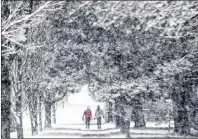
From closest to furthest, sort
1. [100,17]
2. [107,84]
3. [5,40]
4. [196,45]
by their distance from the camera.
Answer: [5,40], [100,17], [196,45], [107,84]

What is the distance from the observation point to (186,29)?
1146cm

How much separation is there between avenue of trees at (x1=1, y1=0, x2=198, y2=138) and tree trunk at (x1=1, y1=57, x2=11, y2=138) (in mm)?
25

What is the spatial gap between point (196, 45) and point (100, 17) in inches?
122

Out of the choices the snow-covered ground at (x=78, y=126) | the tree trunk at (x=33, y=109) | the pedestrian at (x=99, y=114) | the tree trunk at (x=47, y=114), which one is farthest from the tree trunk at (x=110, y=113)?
the tree trunk at (x=33, y=109)

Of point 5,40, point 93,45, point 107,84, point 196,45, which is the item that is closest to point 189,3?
point 196,45

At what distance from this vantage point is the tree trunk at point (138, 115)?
1335 centimetres

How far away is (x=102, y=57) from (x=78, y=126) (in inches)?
105

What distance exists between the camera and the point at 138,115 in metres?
13.7

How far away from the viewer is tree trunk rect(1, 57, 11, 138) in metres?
10.5

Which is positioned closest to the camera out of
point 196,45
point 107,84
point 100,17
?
point 100,17

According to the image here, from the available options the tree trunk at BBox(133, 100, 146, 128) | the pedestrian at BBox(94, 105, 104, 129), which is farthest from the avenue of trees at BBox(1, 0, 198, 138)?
the pedestrian at BBox(94, 105, 104, 129)

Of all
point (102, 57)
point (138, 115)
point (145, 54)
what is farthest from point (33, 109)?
point (145, 54)

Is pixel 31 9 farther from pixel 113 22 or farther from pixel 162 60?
pixel 162 60

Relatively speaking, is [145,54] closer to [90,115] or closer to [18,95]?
[90,115]
